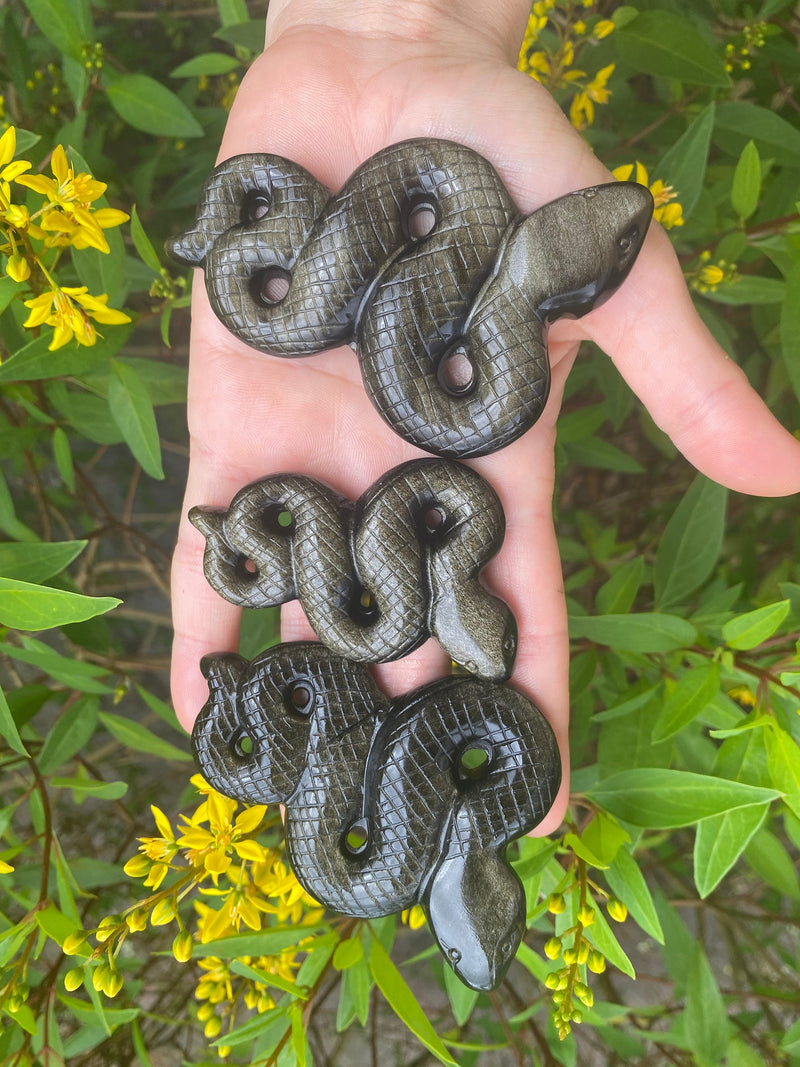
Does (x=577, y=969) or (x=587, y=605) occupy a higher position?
(x=577, y=969)

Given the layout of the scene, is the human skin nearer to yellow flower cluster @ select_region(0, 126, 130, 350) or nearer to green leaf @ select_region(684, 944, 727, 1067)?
yellow flower cluster @ select_region(0, 126, 130, 350)

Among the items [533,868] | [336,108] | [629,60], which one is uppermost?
[629,60]

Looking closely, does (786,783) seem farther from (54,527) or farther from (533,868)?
(54,527)

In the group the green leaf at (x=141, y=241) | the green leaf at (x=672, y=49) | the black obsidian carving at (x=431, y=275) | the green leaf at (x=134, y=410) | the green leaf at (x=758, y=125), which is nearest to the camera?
the black obsidian carving at (x=431, y=275)

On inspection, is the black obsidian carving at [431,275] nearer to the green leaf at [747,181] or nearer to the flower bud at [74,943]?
the green leaf at [747,181]

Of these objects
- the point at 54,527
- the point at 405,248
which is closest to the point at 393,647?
the point at 405,248

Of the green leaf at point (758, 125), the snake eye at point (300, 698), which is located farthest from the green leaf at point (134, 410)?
the green leaf at point (758, 125)

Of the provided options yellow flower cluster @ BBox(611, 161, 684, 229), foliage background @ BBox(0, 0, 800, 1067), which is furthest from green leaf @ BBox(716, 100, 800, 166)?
yellow flower cluster @ BBox(611, 161, 684, 229)
